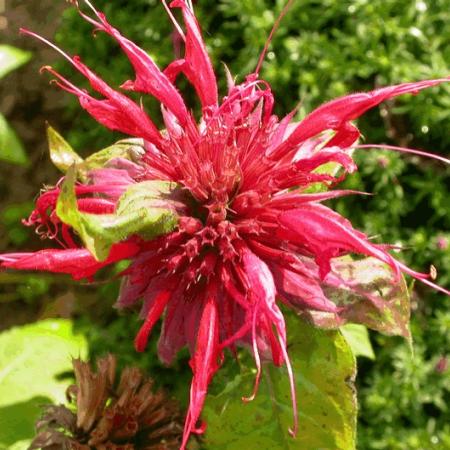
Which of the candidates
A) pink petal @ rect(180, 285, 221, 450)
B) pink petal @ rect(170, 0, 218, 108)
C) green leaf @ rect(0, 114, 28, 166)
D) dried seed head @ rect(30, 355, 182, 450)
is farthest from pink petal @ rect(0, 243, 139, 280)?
green leaf @ rect(0, 114, 28, 166)

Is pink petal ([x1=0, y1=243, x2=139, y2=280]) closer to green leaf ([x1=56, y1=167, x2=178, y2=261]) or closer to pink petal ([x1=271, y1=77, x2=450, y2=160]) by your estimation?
green leaf ([x1=56, y1=167, x2=178, y2=261])

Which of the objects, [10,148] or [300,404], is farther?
[10,148]

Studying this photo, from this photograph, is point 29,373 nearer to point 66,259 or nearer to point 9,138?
point 9,138

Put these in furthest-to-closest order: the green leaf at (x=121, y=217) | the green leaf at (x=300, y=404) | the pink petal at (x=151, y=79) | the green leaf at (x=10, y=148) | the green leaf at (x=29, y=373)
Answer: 1. the green leaf at (x=10, y=148)
2. the green leaf at (x=29, y=373)
3. the green leaf at (x=300, y=404)
4. the pink petal at (x=151, y=79)
5. the green leaf at (x=121, y=217)

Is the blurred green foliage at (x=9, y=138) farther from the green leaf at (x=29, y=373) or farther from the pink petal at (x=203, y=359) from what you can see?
the pink petal at (x=203, y=359)

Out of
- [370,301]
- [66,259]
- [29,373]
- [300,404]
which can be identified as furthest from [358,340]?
[66,259]

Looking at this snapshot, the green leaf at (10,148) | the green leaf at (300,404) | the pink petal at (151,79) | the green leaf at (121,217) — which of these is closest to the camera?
the green leaf at (121,217)

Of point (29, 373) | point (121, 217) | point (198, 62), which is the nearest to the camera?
point (121, 217)

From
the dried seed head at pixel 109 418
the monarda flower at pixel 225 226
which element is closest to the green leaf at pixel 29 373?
the dried seed head at pixel 109 418
